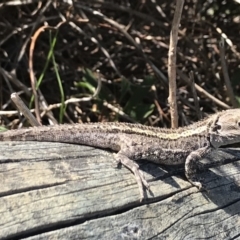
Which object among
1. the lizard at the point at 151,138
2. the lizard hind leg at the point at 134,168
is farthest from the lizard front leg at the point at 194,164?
the lizard hind leg at the point at 134,168

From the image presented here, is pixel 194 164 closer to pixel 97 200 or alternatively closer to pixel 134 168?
pixel 134 168

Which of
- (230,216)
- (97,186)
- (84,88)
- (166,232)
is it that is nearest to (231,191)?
(230,216)

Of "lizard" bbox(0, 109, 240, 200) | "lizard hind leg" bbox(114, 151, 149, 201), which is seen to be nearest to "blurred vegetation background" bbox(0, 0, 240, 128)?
"lizard" bbox(0, 109, 240, 200)

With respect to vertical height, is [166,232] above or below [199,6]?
below

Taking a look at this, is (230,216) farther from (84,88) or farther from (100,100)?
(84,88)

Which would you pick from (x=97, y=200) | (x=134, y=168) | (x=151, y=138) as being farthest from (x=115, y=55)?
(x=97, y=200)

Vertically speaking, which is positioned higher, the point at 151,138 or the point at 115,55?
the point at 151,138
